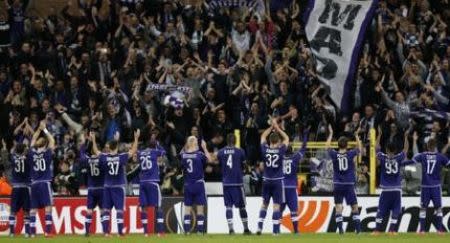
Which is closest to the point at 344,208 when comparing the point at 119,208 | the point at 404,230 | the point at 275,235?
the point at 404,230

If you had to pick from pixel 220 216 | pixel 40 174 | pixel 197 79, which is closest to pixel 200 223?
pixel 220 216

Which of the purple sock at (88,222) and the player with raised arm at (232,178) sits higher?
the player with raised arm at (232,178)

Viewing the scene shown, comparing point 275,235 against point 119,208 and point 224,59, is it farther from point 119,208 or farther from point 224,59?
point 224,59

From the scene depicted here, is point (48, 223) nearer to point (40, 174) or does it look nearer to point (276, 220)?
point (40, 174)

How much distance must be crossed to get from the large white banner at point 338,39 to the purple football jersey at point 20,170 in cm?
897

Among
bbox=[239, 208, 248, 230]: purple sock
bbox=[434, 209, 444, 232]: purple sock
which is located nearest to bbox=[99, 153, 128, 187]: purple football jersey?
bbox=[239, 208, 248, 230]: purple sock

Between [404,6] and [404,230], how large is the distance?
8.56 metres

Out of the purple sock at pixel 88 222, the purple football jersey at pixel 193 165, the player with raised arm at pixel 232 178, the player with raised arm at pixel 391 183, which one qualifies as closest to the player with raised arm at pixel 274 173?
the player with raised arm at pixel 232 178

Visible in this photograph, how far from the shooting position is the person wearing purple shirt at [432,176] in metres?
33.3

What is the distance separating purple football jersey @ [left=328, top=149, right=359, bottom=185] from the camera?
3284cm

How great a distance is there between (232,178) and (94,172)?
3389mm

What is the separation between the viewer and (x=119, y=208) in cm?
3275

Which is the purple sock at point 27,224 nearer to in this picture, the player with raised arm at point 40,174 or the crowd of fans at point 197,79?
the player with raised arm at point 40,174

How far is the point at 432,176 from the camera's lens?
3347cm
